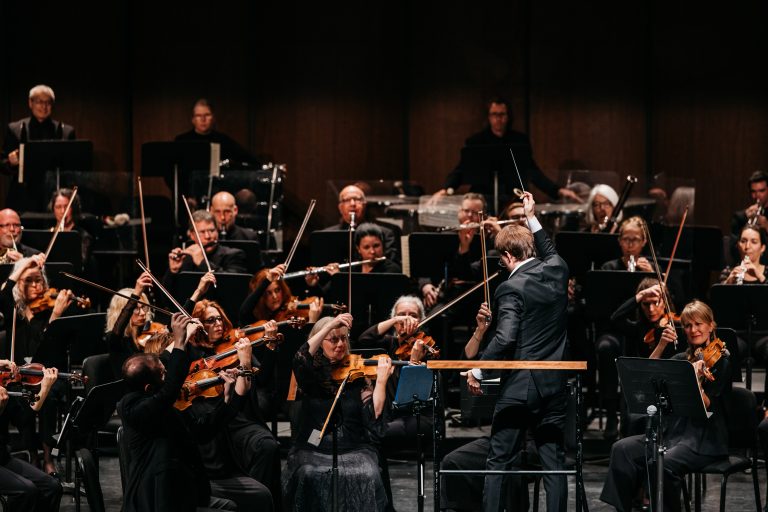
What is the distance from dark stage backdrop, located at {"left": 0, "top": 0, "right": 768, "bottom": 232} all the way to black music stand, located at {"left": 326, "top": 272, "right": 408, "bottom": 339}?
10.4ft

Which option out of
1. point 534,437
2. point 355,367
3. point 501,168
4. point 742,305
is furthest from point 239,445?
point 501,168

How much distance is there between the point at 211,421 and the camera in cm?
563

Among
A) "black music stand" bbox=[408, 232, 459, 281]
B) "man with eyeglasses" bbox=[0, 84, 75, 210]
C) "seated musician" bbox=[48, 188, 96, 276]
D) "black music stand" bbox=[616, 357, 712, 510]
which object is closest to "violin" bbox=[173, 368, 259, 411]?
"black music stand" bbox=[616, 357, 712, 510]

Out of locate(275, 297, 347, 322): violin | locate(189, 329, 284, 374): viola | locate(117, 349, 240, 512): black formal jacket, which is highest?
locate(275, 297, 347, 322): violin

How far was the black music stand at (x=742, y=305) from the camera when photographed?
6930 millimetres

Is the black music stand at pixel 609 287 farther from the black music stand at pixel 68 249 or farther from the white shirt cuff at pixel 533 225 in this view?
the black music stand at pixel 68 249

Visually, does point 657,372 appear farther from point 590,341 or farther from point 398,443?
point 590,341

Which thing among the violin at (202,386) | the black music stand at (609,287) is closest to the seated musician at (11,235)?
the violin at (202,386)

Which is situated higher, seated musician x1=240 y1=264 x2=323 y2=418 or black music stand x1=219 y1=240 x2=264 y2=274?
black music stand x1=219 y1=240 x2=264 y2=274

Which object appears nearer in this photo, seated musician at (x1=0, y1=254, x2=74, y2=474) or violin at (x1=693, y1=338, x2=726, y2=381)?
violin at (x1=693, y1=338, x2=726, y2=381)

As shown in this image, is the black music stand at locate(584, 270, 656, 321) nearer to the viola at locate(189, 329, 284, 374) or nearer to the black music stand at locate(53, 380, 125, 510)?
the viola at locate(189, 329, 284, 374)

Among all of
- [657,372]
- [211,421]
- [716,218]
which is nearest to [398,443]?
[211,421]

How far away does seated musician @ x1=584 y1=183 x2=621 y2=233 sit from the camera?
815 centimetres

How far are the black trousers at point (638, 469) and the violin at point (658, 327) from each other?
0.81 meters
